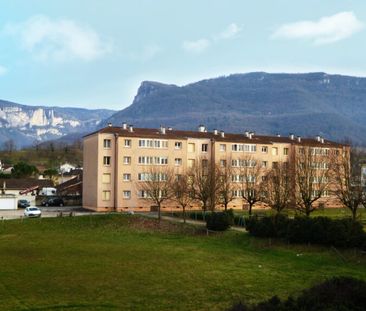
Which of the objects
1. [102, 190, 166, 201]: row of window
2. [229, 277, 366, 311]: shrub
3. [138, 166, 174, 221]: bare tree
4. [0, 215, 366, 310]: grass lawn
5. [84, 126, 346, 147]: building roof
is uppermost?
[84, 126, 346, 147]: building roof

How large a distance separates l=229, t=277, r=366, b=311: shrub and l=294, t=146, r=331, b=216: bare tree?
37815 mm

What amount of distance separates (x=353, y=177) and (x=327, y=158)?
688 inches

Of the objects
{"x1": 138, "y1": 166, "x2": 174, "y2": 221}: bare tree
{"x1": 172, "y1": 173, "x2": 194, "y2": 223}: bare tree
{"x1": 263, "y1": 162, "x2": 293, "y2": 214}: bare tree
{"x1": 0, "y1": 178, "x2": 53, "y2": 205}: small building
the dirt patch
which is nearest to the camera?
the dirt patch

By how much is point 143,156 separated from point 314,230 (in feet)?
135

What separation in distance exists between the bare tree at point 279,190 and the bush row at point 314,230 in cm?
1124

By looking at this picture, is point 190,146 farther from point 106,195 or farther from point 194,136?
point 106,195

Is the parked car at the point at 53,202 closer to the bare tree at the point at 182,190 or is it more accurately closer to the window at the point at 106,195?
the window at the point at 106,195

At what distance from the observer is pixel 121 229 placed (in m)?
46.0

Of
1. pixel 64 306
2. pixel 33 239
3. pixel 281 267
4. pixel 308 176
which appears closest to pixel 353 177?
pixel 308 176

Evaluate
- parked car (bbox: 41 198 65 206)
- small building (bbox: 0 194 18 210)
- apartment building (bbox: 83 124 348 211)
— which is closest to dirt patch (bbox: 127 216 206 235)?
apartment building (bbox: 83 124 348 211)

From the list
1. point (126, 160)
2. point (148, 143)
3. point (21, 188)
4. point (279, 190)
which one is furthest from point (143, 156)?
point (21, 188)

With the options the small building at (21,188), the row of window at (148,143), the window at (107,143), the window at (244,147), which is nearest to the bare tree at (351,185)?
the window at (244,147)

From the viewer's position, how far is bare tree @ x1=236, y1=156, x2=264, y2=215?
6230 cm

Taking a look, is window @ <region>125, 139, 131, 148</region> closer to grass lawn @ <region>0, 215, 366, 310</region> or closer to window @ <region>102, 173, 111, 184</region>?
window @ <region>102, 173, 111, 184</region>
